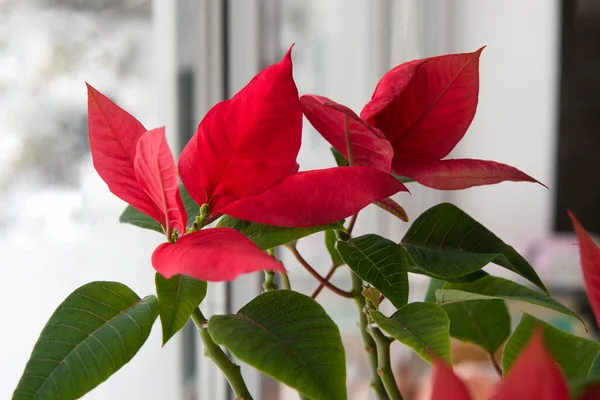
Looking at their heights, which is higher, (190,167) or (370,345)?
(190,167)

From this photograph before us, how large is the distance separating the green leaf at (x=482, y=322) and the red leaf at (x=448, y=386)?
12.8 inches

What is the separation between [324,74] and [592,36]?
5.25 feet

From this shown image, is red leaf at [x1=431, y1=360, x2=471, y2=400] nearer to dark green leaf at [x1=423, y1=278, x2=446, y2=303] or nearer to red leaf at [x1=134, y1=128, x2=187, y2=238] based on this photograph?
red leaf at [x1=134, y1=128, x2=187, y2=238]

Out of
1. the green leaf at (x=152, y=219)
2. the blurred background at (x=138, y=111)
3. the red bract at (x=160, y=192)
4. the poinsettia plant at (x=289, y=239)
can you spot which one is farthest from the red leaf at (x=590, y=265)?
the blurred background at (x=138, y=111)

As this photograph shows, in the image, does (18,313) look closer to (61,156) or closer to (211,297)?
(61,156)

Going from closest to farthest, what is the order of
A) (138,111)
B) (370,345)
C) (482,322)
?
(370,345), (482,322), (138,111)

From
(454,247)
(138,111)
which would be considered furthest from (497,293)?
(138,111)

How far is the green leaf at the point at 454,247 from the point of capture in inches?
14.4

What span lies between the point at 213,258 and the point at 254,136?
7 cm

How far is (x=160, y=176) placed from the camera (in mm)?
296

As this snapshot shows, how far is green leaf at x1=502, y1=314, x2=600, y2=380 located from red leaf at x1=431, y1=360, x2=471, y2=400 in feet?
0.72

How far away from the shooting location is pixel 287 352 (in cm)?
26

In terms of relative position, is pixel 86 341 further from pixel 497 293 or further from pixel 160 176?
pixel 497 293

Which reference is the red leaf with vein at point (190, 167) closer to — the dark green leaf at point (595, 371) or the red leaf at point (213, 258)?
the red leaf at point (213, 258)
